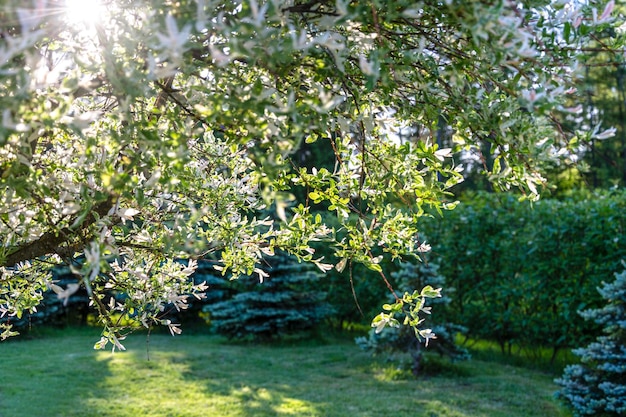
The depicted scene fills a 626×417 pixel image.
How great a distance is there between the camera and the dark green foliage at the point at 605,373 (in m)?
5.26

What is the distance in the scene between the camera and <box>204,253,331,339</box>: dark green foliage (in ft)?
34.1

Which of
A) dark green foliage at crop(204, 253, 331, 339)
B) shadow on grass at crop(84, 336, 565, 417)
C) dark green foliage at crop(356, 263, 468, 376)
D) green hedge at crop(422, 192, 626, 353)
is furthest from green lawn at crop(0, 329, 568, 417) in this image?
dark green foliage at crop(204, 253, 331, 339)

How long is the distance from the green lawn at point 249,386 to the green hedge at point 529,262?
0.66 metres

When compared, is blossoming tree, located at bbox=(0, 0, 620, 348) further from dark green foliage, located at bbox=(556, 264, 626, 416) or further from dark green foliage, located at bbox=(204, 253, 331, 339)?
dark green foliage, located at bbox=(204, 253, 331, 339)

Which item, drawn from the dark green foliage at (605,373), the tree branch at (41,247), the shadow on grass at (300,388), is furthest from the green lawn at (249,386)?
the tree branch at (41,247)

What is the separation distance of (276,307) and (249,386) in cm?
344

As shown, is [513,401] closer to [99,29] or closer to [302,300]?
[302,300]

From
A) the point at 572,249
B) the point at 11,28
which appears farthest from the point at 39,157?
the point at 572,249

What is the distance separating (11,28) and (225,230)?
125 centimetres

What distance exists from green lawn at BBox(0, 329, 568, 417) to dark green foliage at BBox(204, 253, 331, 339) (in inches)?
35.2

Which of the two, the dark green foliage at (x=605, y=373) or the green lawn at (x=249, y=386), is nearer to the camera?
the dark green foliage at (x=605, y=373)

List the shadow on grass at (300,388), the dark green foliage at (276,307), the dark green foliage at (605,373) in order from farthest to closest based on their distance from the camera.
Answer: the dark green foliage at (276,307) < the shadow on grass at (300,388) < the dark green foliage at (605,373)

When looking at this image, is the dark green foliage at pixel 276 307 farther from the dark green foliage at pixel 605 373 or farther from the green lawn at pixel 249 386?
the dark green foliage at pixel 605 373

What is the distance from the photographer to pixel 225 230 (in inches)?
114
